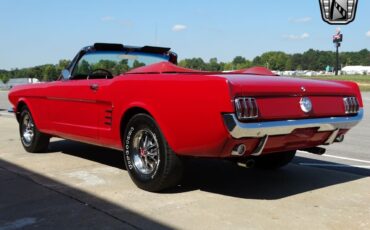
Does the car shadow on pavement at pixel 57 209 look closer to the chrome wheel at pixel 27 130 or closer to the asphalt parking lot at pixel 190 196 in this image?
the asphalt parking lot at pixel 190 196

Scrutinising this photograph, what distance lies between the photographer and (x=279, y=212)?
13.5 feet

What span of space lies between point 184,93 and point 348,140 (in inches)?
226

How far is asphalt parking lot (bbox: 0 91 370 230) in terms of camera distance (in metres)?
3.88

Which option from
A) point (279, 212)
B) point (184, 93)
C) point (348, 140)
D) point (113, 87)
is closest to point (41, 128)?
point (113, 87)

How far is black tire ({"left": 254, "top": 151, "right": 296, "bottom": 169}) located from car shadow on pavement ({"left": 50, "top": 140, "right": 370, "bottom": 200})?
9 cm

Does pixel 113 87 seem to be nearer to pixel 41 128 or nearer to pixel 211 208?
pixel 211 208

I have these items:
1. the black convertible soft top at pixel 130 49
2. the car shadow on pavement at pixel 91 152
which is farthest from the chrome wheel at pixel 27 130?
the black convertible soft top at pixel 130 49

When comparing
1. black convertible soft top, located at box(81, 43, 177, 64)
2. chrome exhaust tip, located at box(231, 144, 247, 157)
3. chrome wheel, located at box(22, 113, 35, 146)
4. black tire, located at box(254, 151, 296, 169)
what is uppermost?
black convertible soft top, located at box(81, 43, 177, 64)

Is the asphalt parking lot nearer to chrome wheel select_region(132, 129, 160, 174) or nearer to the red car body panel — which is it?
chrome wheel select_region(132, 129, 160, 174)

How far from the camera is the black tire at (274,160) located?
5.82 m

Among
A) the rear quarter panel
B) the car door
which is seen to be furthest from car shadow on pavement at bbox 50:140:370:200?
the car door

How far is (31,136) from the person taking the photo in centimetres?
727

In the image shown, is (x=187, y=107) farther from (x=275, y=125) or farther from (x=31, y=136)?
(x=31, y=136)

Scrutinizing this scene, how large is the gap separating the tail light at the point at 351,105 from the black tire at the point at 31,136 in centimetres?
420
